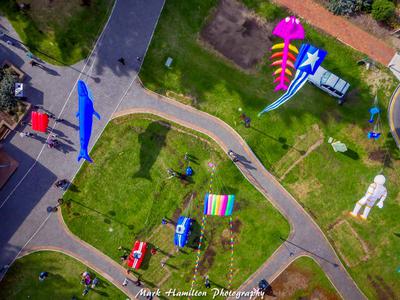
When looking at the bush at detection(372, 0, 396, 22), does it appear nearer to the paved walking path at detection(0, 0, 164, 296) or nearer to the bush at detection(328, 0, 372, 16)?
the bush at detection(328, 0, 372, 16)

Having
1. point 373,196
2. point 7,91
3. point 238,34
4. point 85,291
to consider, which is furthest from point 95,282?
point 238,34

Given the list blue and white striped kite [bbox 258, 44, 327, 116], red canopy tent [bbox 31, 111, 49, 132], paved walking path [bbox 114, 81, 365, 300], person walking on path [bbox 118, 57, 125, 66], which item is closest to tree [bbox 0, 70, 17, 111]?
red canopy tent [bbox 31, 111, 49, 132]

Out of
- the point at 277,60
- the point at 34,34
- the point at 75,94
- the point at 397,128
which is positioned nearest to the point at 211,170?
the point at 277,60

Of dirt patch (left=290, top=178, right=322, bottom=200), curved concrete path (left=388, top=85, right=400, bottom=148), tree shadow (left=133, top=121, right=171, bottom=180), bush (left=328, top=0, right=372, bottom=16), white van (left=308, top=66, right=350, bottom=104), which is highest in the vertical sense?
bush (left=328, top=0, right=372, bottom=16)

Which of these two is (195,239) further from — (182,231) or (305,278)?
(305,278)

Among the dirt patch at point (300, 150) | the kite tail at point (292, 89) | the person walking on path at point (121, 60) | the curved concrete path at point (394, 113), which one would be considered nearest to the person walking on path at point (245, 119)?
the kite tail at point (292, 89)

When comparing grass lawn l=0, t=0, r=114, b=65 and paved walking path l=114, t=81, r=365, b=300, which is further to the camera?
paved walking path l=114, t=81, r=365, b=300
